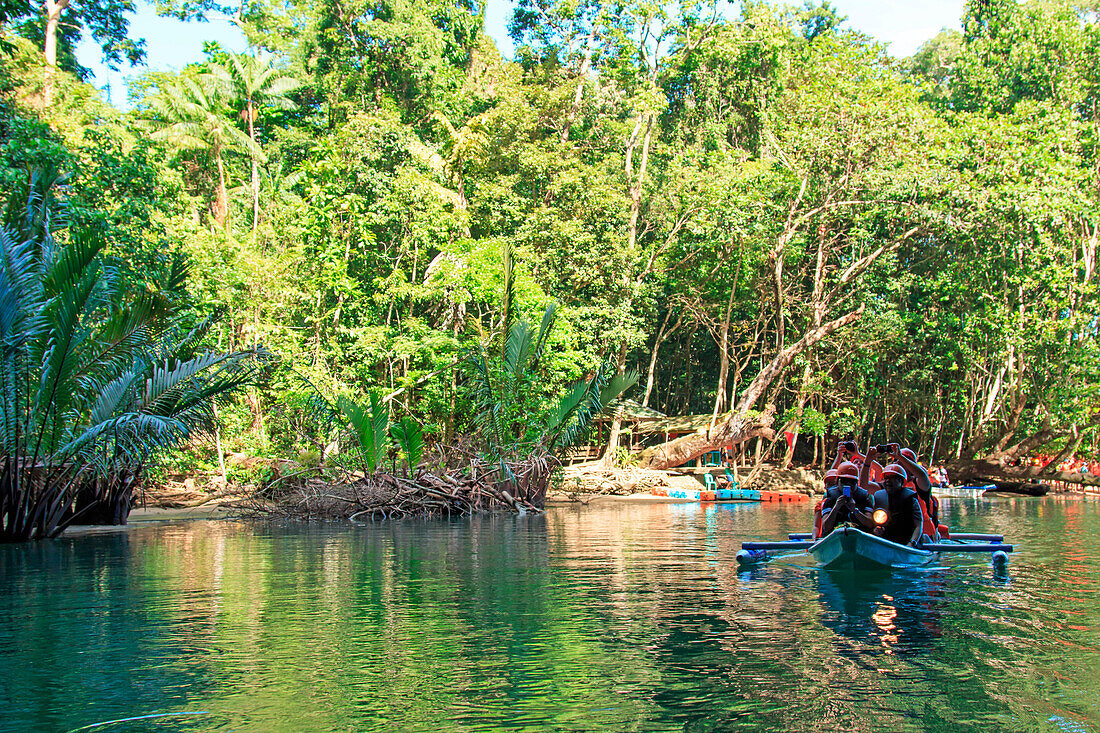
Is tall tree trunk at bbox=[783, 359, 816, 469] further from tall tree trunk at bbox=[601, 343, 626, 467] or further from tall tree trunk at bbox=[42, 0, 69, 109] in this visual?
tall tree trunk at bbox=[42, 0, 69, 109]

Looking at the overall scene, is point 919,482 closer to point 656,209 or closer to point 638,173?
point 656,209

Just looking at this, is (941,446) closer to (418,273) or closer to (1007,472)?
(1007,472)

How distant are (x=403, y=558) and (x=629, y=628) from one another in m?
5.50

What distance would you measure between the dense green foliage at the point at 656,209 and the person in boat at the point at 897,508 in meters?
12.9

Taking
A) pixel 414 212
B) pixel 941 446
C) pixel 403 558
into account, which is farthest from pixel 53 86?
pixel 941 446

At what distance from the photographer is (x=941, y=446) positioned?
33.9m

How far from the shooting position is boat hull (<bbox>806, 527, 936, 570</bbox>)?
8570 mm

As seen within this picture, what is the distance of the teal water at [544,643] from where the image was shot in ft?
14.7

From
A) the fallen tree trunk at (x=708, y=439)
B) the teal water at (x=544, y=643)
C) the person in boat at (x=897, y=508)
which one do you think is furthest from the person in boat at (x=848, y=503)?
the fallen tree trunk at (x=708, y=439)

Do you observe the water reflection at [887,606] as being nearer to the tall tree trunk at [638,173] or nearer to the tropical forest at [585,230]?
the tropical forest at [585,230]

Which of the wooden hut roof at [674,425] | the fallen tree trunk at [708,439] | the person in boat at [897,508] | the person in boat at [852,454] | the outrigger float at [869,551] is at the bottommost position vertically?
the outrigger float at [869,551]

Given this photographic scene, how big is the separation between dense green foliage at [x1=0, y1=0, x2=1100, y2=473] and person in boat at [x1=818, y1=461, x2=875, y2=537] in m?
12.5

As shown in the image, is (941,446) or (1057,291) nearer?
(1057,291)

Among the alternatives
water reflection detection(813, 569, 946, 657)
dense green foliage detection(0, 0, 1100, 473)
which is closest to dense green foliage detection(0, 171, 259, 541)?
dense green foliage detection(0, 0, 1100, 473)
